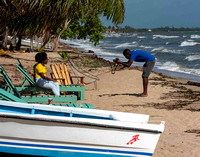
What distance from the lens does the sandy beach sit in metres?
5.82

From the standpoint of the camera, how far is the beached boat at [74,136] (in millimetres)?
4203

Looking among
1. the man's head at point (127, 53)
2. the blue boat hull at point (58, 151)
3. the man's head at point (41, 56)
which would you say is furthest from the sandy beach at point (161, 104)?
the man's head at point (41, 56)

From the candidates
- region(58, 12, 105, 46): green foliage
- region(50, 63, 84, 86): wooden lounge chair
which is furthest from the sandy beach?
region(58, 12, 105, 46): green foliage

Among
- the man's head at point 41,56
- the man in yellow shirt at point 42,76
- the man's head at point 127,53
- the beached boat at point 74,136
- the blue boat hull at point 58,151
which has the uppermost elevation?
the man's head at point 127,53

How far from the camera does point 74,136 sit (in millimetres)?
4293

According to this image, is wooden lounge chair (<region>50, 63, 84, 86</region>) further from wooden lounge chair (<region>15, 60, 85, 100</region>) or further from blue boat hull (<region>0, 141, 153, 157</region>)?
blue boat hull (<region>0, 141, 153, 157</region>)

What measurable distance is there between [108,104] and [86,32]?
856 inches

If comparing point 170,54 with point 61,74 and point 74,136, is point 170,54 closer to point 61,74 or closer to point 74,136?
point 61,74

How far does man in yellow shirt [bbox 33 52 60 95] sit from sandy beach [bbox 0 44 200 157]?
142cm

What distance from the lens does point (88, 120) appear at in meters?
4.18

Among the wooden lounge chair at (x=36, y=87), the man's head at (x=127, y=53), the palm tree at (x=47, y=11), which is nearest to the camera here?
the palm tree at (x=47, y=11)

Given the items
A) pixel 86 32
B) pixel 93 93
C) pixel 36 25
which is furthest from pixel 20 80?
pixel 86 32

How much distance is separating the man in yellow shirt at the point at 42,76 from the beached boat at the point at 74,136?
3.34 meters

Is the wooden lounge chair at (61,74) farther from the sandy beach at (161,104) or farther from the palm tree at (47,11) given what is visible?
the palm tree at (47,11)
